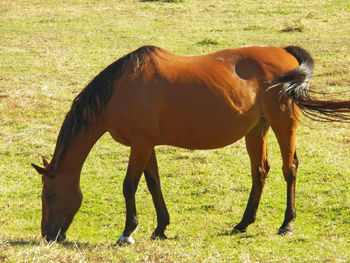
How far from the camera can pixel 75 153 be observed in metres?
6.05

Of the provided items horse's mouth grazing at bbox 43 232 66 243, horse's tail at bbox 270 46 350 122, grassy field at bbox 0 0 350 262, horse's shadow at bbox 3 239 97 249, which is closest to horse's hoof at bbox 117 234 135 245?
grassy field at bbox 0 0 350 262

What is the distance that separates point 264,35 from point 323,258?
13365 millimetres

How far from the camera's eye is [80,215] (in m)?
7.50

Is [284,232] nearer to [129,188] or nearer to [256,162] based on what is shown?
[256,162]

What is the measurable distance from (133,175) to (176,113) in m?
0.78

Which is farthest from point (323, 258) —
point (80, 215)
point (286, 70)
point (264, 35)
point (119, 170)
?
point (264, 35)

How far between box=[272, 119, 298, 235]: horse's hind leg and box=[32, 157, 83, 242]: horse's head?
2294 mm

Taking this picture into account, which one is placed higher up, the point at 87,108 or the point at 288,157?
the point at 87,108

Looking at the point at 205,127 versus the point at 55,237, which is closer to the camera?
the point at 55,237

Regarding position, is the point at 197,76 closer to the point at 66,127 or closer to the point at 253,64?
the point at 253,64

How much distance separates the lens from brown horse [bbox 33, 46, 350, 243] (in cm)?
604

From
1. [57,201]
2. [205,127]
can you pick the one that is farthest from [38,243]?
[205,127]

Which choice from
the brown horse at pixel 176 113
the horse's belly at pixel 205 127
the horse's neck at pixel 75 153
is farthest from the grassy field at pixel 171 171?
the horse's belly at pixel 205 127

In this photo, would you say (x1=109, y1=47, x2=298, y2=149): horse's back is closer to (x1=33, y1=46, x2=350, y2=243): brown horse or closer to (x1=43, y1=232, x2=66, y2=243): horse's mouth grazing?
(x1=33, y1=46, x2=350, y2=243): brown horse
